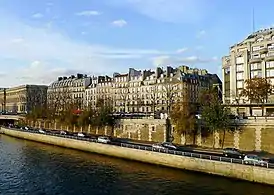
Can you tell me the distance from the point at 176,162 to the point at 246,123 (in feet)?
49.6

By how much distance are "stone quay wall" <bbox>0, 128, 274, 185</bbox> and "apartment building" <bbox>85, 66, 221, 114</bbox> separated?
187ft

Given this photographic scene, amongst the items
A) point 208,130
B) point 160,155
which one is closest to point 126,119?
point 208,130

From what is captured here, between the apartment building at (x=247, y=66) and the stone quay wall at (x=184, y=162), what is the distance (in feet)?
114

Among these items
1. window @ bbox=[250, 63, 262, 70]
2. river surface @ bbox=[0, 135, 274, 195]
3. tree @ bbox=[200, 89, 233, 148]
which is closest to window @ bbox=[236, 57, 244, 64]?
window @ bbox=[250, 63, 262, 70]

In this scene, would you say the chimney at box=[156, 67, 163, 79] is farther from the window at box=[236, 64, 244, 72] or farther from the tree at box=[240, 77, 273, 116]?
the tree at box=[240, 77, 273, 116]

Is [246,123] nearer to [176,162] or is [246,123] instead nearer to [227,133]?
[227,133]

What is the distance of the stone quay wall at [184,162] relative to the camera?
4462cm

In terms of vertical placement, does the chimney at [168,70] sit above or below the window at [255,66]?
above

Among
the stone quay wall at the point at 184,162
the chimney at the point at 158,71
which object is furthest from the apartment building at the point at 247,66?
Result: the chimney at the point at 158,71

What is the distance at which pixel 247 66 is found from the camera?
9681cm

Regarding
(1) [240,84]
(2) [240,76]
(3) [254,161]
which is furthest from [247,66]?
(3) [254,161]

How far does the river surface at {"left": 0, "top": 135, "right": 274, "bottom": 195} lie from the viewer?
42969 mm

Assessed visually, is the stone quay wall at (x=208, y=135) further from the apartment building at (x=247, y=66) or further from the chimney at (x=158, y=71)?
the chimney at (x=158, y=71)

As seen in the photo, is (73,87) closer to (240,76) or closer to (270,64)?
(240,76)
